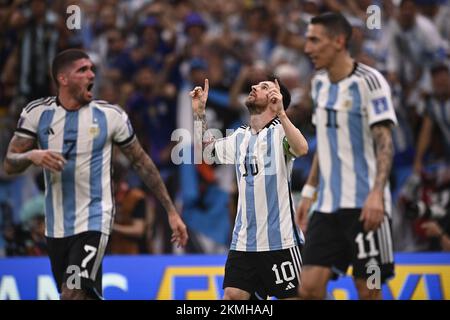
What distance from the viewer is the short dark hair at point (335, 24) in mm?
7426

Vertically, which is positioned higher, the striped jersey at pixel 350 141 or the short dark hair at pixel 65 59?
the short dark hair at pixel 65 59

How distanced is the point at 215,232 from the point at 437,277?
247 centimetres

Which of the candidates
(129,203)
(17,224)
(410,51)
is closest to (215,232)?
(129,203)

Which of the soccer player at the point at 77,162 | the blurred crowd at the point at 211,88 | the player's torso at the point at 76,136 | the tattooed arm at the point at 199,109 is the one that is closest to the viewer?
the tattooed arm at the point at 199,109

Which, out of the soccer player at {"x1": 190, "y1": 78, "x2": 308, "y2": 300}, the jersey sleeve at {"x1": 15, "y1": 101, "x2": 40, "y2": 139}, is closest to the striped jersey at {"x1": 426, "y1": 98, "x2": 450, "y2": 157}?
the soccer player at {"x1": 190, "y1": 78, "x2": 308, "y2": 300}

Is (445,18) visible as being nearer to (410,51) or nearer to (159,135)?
(410,51)

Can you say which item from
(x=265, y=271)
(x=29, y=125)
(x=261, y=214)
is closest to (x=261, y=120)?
(x=261, y=214)

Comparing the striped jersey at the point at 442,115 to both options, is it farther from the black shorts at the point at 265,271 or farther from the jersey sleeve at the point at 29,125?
the jersey sleeve at the point at 29,125

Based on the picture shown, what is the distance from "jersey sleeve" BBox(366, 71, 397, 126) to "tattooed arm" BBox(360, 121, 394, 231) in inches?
1.8

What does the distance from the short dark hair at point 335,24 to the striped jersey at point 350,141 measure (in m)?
0.28

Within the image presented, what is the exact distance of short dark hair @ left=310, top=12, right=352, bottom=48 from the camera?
743 cm

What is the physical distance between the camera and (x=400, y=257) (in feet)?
29.8

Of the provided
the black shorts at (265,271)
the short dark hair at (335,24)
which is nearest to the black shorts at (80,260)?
the black shorts at (265,271)

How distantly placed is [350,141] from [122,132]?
5.41 ft
